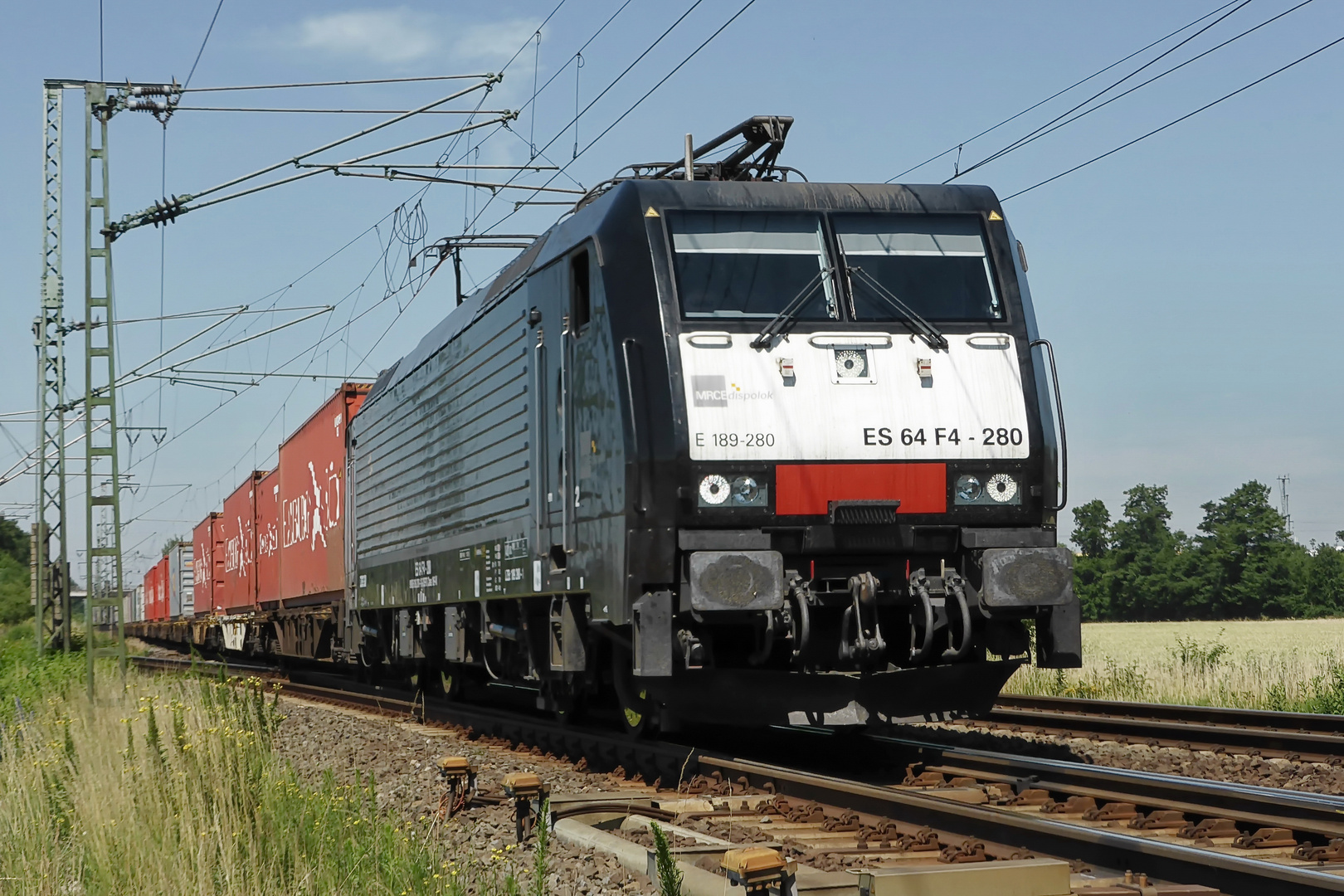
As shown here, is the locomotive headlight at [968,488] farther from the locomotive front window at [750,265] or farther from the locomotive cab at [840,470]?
the locomotive front window at [750,265]

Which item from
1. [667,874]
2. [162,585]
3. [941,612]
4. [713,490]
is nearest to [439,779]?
[713,490]

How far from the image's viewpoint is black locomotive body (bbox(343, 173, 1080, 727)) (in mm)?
7996

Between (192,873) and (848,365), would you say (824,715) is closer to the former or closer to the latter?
(848,365)

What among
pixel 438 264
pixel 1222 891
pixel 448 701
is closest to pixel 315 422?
pixel 438 264

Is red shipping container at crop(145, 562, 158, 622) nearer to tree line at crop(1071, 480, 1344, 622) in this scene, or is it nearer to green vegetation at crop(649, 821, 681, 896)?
tree line at crop(1071, 480, 1344, 622)

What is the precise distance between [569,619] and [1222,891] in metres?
4.96

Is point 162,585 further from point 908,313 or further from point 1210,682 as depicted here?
point 908,313

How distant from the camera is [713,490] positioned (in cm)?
802

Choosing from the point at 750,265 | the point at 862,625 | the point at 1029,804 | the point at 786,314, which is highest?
the point at 750,265

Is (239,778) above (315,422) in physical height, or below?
below

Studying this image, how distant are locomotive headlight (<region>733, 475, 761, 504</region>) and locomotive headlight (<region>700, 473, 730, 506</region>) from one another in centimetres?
5

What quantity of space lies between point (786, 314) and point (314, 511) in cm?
1442

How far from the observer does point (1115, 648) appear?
27766 mm

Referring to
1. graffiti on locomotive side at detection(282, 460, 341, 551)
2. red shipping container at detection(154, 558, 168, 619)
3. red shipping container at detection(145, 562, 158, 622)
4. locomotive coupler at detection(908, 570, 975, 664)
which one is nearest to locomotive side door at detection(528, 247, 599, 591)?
locomotive coupler at detection(908, 570, 975, 664)
